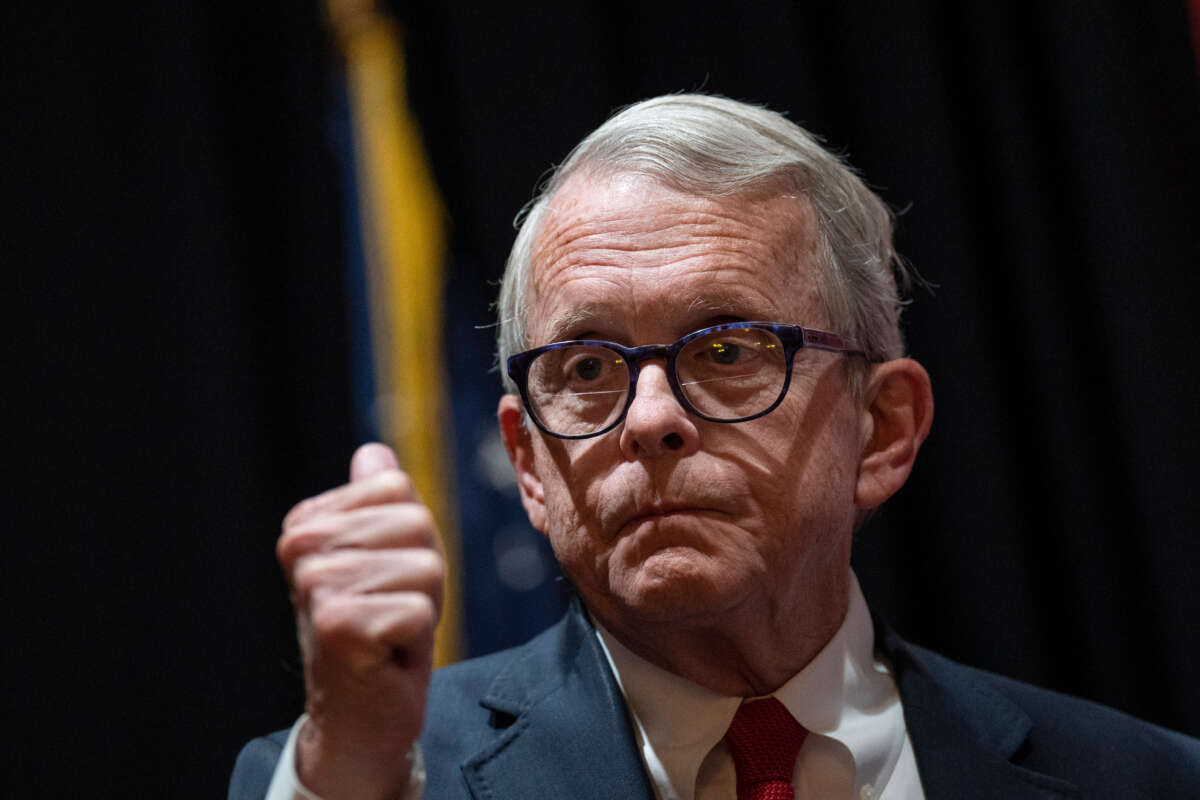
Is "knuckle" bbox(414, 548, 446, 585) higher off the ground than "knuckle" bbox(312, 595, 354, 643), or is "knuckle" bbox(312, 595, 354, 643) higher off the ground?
"knuckle" bbox(414, 548, 446, 585)

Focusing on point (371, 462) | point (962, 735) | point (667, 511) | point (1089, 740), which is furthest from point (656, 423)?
point (1089, 740)

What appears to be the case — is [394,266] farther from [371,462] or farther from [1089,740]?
[1089,740]

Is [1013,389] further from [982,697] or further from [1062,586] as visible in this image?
[982,697]

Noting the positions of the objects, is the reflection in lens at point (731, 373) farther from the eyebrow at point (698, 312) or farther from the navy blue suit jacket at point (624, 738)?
the navy blue suit jacket at point (624, 738)

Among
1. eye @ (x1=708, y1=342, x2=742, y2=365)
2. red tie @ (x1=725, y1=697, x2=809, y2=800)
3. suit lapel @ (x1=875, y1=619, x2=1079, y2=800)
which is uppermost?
eye @ (x1=708, y1=342, x2=742, y2=365)

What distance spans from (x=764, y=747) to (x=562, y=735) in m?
0.28

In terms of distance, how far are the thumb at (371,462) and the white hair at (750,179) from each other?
500 millimetres

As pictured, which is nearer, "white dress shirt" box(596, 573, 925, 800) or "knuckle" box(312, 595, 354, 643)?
"knuckle" box(312, 595, 354, 643)

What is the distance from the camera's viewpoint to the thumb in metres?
1.15

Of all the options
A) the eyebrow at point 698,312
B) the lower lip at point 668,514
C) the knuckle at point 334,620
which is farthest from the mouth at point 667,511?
the knuckle at point 334,620

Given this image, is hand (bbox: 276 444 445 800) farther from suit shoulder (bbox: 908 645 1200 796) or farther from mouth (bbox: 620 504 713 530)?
suit shoulder (bbox: 908 645 1200 796)

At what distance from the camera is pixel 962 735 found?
162 cm

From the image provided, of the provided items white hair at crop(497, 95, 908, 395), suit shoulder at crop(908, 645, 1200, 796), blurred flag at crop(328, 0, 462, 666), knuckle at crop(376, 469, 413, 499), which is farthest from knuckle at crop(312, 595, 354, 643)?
blurred flag at crop(328, 0, 462, 666)

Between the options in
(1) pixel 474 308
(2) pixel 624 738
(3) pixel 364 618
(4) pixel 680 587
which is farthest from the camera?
(1) pixel 474 308
